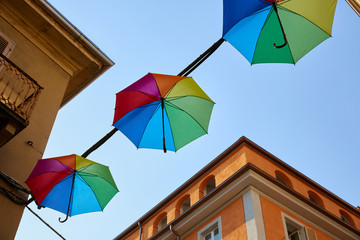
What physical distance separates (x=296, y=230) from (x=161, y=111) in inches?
358

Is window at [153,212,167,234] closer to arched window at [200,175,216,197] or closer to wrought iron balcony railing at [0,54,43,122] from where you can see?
arched window at [200,175,216,197]

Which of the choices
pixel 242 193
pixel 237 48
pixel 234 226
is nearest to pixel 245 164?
pixel 242 193

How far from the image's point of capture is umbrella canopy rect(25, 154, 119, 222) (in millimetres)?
10281

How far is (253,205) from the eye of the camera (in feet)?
50.9

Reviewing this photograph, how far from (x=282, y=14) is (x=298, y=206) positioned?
407 inches

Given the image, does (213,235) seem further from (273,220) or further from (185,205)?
(185,205)

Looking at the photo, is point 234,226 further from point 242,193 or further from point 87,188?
point 87,188

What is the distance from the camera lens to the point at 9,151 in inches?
404

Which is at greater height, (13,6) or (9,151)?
(13,6)

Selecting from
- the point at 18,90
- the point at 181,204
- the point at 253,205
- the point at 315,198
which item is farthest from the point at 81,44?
the point at 315,198

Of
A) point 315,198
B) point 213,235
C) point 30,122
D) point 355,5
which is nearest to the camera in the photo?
point 30,122

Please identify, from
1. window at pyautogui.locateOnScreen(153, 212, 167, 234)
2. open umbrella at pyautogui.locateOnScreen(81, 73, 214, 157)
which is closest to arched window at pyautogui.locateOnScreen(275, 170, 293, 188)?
window at pyautogui.locateOnScreen(153, 212, 167, 234)

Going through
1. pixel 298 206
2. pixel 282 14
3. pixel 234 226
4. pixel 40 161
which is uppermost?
pixel 298 206

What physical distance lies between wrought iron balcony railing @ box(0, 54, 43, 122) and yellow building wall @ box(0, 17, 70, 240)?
85cm
